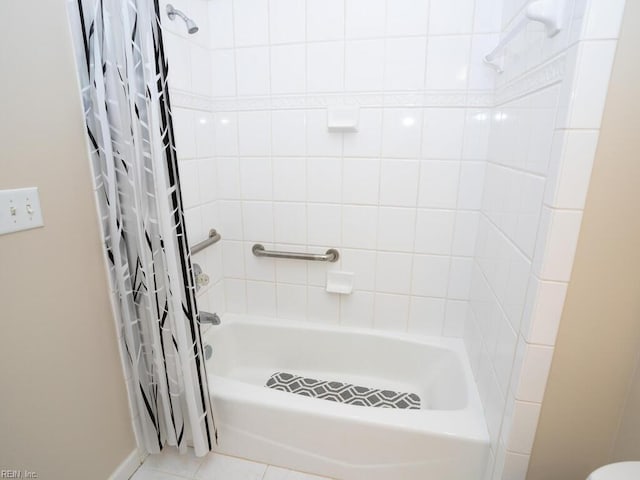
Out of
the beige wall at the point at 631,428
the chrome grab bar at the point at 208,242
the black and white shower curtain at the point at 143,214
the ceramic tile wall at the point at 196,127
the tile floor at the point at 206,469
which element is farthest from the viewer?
the chrome grab bar at the point at 208,242

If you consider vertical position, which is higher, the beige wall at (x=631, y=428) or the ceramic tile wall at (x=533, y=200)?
the ceramic tile wall at (x=533, y=200)

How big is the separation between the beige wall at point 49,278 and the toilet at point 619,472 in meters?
1.44

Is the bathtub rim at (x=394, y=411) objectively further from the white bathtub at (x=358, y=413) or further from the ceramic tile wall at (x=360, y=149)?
the ceramic tile wall at (x=360, y=149)

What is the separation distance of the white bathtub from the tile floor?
0.09 feet

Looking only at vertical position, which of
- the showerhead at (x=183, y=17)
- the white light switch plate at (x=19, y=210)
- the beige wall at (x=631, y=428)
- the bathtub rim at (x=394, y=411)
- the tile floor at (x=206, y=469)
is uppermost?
the showerhead at (x=183, y=17)

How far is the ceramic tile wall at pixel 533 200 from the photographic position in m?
0.72

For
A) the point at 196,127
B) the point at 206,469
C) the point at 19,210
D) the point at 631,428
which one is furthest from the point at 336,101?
the point at 206,469

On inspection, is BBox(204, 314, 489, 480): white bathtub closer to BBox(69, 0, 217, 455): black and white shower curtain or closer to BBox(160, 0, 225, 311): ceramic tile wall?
BBox(69, 0, 217, 455): black and white shower curtain

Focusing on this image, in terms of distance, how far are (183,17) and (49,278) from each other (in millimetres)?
998

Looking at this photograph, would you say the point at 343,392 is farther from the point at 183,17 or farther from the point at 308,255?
the point at 183,17

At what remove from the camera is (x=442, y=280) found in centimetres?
163

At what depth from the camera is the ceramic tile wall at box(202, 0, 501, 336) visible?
1.41m

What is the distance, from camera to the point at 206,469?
1.35 m

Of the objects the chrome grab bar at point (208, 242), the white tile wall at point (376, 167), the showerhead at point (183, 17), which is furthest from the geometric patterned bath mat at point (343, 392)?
the showerhead at point (183, 17)
